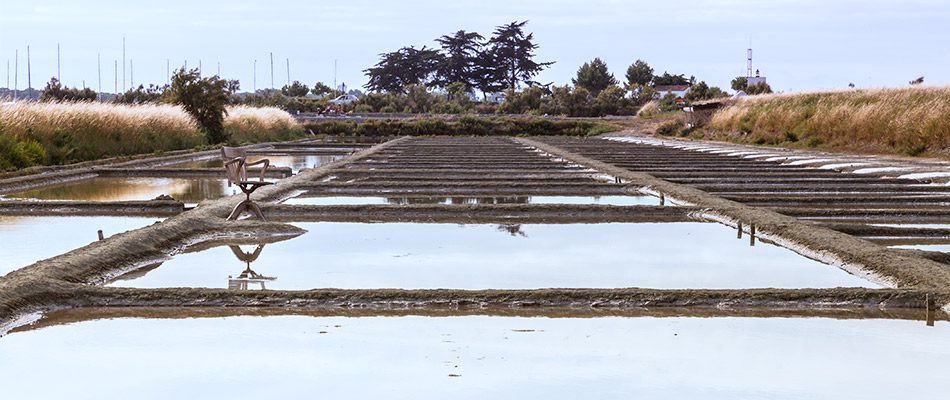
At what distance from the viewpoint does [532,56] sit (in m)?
65.3

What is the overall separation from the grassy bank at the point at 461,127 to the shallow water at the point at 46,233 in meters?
30.5

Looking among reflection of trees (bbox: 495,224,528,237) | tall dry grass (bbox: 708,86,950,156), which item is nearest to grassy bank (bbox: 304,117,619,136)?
tall dry grass (bbox: 708,86,950,156)

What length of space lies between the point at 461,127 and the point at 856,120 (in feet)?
71.7

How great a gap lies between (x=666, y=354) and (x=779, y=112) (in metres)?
21.0

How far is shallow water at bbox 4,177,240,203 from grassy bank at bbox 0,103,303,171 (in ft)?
5.34

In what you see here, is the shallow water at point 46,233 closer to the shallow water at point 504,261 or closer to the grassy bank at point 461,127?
the shallow water at point 504,261

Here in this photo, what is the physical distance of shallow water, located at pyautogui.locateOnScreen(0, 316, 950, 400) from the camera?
8.24ft

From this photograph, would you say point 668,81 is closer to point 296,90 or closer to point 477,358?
point 296,90

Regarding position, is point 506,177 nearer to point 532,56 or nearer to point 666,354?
point 666,354

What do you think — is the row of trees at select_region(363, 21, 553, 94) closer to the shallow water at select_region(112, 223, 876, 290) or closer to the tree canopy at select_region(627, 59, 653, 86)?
the tree canopy at select_region(627, 59, 653, 86)

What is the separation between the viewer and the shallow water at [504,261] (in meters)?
4.09

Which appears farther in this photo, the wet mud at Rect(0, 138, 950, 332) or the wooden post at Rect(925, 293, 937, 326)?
the wet mud at Rect(0, 138, 950, 332)

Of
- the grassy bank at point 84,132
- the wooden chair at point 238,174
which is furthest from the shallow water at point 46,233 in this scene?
the grassy bank at point 84,132

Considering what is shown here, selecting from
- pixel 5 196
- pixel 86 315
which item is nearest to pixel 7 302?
pixel 86 315
